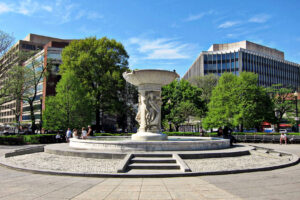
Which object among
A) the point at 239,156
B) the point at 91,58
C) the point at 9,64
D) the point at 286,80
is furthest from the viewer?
the point at 286,80

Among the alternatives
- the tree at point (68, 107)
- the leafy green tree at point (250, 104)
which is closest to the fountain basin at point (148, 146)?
the tree at point (68, 107)

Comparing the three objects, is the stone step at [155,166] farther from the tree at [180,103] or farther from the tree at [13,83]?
the tree at [180,103]

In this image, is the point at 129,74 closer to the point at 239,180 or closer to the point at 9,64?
the point at 239,180

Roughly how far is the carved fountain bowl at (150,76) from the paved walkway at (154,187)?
7.59 metres

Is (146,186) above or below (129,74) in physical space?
below

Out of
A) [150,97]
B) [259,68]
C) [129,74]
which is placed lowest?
[150,97]

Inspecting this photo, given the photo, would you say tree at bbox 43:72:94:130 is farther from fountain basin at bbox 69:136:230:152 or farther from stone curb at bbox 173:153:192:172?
stone curb at bbox 173:153:192:172

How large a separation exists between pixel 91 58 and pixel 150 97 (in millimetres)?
22919

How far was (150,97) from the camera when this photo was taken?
1489 centimetres

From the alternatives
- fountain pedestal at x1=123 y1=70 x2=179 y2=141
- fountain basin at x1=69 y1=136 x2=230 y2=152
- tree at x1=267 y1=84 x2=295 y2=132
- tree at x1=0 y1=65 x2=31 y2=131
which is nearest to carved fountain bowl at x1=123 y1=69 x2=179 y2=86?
fountain pedestal at x1=123 y1=70 x2=179 y2=141

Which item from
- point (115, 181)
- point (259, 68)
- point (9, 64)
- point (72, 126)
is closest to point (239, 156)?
point (115, 181)

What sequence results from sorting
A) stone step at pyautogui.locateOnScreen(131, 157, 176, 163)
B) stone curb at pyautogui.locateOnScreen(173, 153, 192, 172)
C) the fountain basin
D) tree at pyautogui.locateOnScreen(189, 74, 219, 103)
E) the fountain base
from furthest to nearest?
tree at pyautogui.locateOnScreen(189, 74, 219, 103) → the fountain base → the fountain basin → stone step at pyautogui.locateOnScreen(131, 157, 176, 163) → stone curb at pyautogui.locateOnScreen(173, 153, 192, 172)

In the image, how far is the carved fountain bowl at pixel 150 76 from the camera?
1439 centimetres

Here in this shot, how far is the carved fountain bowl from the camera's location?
1439 cm
